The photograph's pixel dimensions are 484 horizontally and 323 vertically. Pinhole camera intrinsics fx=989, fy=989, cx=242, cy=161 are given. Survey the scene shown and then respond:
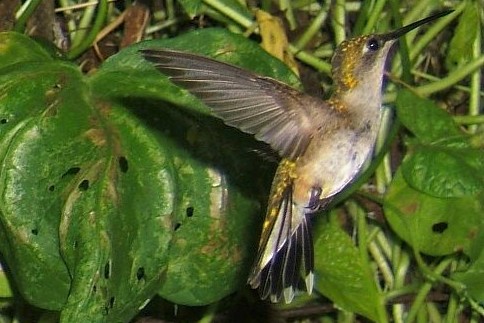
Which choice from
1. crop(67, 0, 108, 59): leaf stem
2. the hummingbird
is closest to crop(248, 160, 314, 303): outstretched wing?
the hummingbird

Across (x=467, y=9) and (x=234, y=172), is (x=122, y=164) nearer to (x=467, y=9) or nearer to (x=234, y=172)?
(x=234, y=172)

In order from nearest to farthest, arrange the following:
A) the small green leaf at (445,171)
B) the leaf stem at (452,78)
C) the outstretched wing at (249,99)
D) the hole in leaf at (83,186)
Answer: the outstretched wing at (249,99) → the hole in leaf at (83,186) → the small green leaf at (445,171) → the leaf stem at (452,78)

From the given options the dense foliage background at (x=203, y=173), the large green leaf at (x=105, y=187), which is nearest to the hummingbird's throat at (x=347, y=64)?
the dense foliage background at (x=203, y=173)

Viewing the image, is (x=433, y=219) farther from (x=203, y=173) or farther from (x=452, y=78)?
(x=203, y=173)

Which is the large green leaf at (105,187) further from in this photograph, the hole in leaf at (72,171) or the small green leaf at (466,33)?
the small green leaf at (466,33)

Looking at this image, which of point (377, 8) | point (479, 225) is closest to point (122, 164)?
point (377, 8)

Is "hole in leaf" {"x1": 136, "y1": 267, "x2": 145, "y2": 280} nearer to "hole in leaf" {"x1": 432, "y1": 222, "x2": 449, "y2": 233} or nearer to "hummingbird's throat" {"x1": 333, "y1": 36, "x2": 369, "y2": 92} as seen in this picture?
"hummingbird's throat" {"x1": 333, "y1": 36, "x2": 369, "y2": 92}
